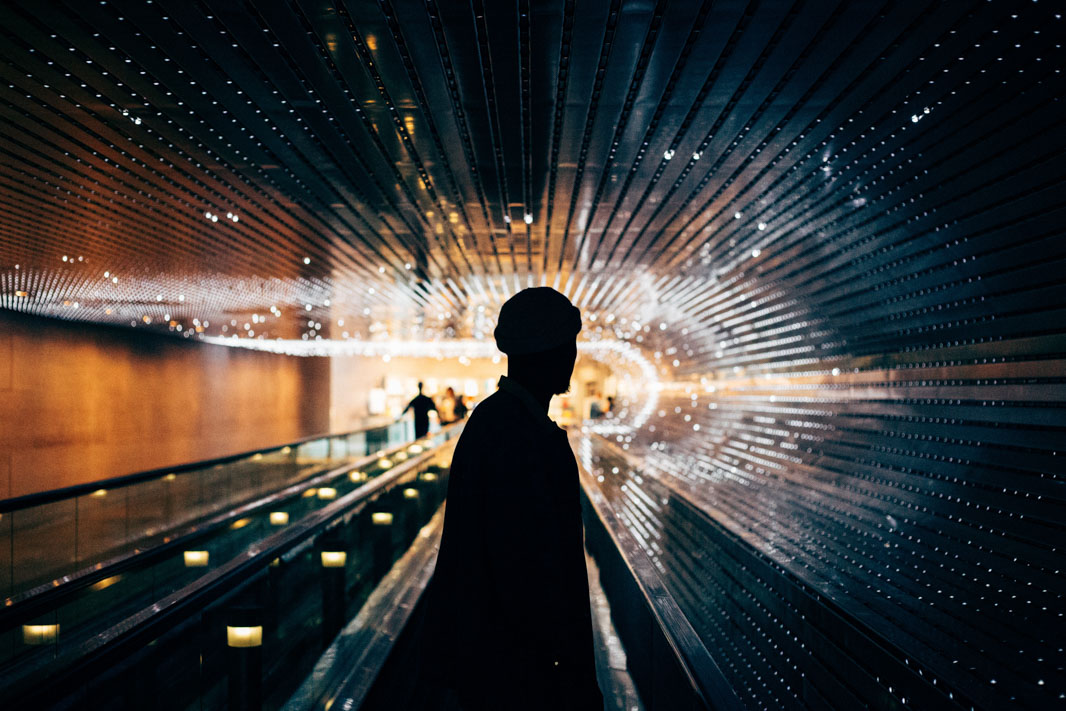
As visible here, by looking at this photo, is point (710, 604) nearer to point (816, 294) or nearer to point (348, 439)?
point (816, 294)

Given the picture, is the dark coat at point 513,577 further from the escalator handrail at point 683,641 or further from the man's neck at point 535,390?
the escalator handrail at point 683,641

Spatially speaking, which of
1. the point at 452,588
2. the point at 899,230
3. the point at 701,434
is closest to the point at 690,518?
the point at 899,230

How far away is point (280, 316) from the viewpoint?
19688mm

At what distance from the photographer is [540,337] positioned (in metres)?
1.74

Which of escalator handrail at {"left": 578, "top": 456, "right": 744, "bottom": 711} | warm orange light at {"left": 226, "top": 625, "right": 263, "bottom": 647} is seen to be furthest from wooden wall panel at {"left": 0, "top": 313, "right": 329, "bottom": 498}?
escalator handrail at {"left": 578, "top": 456, "right": 744, "bottom": 711}

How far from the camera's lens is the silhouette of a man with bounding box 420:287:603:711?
5.19 feet

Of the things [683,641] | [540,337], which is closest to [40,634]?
[683,641]

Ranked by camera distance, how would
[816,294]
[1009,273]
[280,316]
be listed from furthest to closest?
[280,316] < [816,294] < [1009,273]

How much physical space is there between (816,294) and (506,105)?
293 inches

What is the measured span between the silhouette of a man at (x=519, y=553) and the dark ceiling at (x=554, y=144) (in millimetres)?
3756

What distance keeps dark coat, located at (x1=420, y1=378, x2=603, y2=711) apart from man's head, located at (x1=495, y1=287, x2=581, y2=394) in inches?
2.6

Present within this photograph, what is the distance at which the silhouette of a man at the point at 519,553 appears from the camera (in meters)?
1.58

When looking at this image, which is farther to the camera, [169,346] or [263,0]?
[169,346]

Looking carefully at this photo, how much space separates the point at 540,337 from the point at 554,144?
20.9 feet
